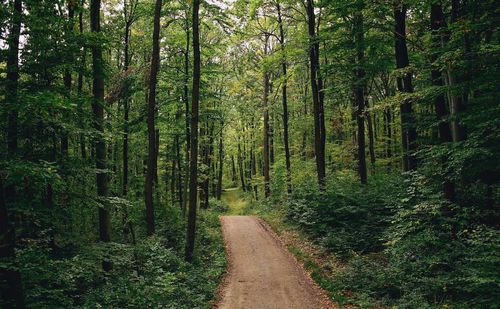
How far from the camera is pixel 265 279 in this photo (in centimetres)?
1152

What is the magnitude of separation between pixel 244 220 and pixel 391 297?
14785 millimetres

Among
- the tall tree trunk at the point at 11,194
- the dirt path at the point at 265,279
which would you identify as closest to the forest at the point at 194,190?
the tall tree trunk at the point at 11,194

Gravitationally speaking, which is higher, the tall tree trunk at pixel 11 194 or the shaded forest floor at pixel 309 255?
the tall tree trunk at pixel 11 194

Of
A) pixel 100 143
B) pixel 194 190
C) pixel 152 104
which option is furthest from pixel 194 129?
pixel 100 143

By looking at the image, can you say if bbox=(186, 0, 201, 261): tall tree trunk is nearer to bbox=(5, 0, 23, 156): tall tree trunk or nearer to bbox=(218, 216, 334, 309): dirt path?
bbox=(218, 216, 334, 309): dirt path

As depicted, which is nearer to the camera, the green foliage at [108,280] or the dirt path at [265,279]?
the green foliage at [108,280]

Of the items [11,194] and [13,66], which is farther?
[11,194]

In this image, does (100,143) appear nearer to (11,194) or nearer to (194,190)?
(11,194)

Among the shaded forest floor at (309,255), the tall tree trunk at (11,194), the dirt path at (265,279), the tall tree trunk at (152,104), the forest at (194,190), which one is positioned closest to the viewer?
the tall tree trunk at (11,194)

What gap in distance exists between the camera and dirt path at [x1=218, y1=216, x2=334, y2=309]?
31.4ft

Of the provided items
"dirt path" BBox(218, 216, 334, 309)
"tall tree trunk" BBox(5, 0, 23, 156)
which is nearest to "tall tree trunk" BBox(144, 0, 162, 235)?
"dirt path" BBox(218, 216, 334, 309)

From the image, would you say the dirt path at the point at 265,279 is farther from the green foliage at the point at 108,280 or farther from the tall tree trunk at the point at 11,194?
the tall tree trunk at the point at 11,194

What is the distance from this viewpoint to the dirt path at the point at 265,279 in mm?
9570

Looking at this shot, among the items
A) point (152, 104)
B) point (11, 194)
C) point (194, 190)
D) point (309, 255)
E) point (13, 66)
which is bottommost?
point (309, 255)
